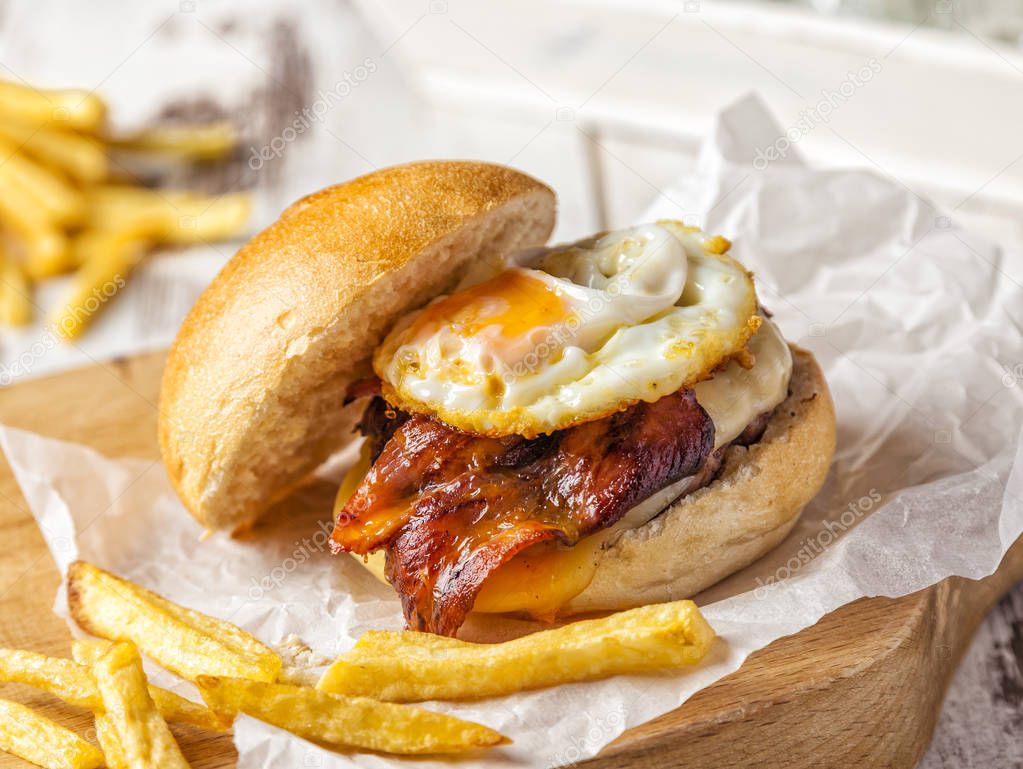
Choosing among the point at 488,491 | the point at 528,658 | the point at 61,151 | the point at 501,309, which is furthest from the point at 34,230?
the point at 528,658

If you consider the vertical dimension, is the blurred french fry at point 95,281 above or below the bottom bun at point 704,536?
below

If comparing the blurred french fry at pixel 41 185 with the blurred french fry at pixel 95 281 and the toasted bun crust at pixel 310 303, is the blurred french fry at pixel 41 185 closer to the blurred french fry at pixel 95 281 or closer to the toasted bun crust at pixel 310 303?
the blurred french fry at pixel 95 281

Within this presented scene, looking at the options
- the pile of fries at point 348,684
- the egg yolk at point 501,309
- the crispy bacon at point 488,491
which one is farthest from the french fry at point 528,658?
the egg yolk at point 501,309

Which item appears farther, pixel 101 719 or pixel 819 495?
pixel 819 495

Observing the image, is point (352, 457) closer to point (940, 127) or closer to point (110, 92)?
point (940, 127)

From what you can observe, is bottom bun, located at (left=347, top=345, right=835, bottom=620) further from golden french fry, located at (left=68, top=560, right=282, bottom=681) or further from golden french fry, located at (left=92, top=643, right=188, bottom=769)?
golden french fry, located at (left=92, top=643, right=188, bottom=769)

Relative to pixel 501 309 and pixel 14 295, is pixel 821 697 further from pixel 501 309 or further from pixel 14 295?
pixel 14 295

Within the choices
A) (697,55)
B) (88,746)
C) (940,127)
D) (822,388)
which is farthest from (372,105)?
(88,746)
